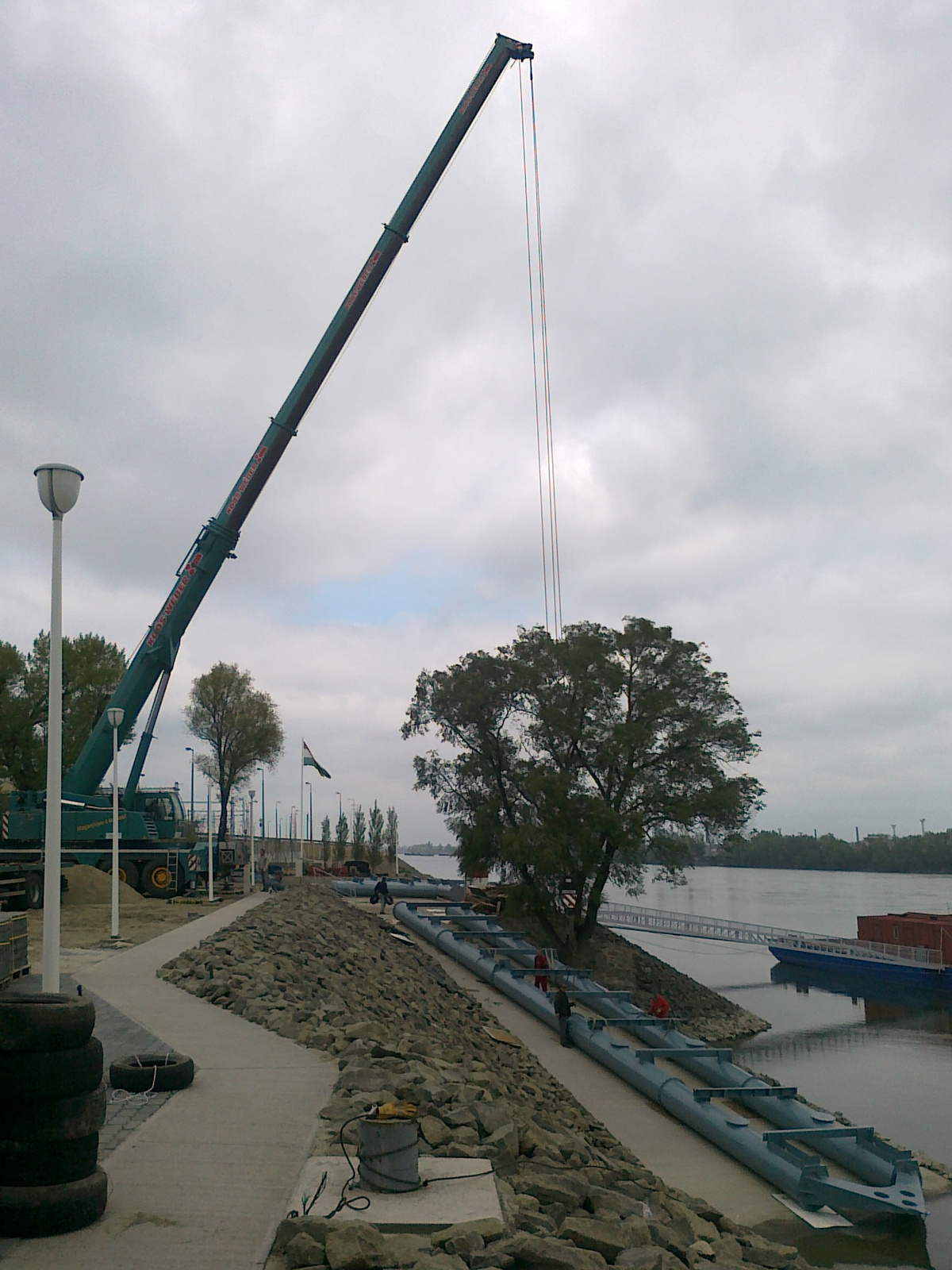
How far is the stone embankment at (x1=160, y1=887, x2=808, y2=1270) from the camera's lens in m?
6.26

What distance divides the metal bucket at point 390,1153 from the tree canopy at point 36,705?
4948cm

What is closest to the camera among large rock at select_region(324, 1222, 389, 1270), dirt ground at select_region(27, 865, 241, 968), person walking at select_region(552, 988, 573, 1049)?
large rock at select_region(324, 1222, 389, 1270)

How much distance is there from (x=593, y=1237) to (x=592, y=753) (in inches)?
1217

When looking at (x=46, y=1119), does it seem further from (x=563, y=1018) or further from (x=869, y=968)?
(x=869, y=968)

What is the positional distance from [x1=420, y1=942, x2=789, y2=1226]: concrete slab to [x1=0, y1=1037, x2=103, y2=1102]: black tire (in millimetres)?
11486

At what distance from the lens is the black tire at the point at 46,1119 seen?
20.1 feet

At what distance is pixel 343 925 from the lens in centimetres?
3103

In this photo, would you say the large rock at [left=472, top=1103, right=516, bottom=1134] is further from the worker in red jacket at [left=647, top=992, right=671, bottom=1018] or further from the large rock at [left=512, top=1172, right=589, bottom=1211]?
the worker in red jacket at [left=647, top=992, right=671, bottom=1018]

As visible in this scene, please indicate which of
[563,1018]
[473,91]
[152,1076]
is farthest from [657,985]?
[473,91]

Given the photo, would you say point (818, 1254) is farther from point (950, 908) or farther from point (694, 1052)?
point (950, 908)

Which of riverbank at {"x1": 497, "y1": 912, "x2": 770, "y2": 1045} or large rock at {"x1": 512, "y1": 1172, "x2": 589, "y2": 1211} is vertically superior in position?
large rock at {"x1": 512, "y1": 1172, "x2": 589, "y2": 1211}

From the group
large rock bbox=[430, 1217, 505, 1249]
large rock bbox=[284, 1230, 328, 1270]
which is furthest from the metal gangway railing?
large rock bbox=[284, 1230, 328, 1270]

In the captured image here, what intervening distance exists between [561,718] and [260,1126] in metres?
28.8

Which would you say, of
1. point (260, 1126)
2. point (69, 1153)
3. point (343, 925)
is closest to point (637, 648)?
point (343, 925)
